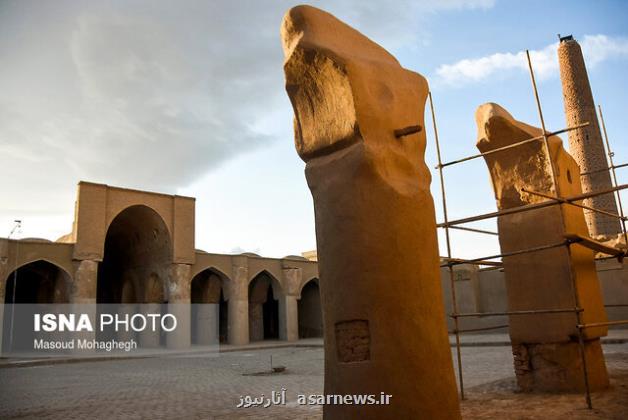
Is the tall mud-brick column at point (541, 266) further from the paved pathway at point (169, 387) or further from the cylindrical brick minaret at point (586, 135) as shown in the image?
the cylindrical brick minaret at point (586, 135)

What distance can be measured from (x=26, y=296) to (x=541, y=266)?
2657 centimetres

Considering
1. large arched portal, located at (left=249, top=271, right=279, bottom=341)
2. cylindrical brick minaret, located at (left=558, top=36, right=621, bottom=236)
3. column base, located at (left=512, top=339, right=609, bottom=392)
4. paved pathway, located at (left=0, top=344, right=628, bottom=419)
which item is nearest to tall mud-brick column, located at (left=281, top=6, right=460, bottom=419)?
paved pathway, located at (left=0, top=344, right=628, bottom=419)

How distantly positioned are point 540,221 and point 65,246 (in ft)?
60.5

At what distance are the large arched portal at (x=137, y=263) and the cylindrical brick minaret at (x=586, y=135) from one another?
21.9m

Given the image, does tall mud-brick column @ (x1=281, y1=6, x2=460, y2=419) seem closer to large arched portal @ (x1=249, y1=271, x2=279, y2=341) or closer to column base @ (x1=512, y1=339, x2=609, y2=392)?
column base @ (x1=512, y1=339, x2=609, y2=392)

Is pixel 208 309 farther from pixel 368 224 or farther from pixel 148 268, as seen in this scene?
pixel 368 224

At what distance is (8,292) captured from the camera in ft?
90.3

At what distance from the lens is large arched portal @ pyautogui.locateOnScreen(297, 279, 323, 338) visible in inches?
1204

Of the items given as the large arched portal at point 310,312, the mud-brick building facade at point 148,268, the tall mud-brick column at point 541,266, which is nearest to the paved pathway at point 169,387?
the tall mud-brick column at point 541,266

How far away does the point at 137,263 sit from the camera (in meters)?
26.4

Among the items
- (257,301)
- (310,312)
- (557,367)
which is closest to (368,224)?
(557,367)

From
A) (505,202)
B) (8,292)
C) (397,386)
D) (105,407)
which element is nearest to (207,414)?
(105,407)

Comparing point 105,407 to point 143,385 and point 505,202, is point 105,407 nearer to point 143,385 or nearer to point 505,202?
point 143,385

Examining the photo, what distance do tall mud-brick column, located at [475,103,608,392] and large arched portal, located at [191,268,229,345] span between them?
61.3 ft
